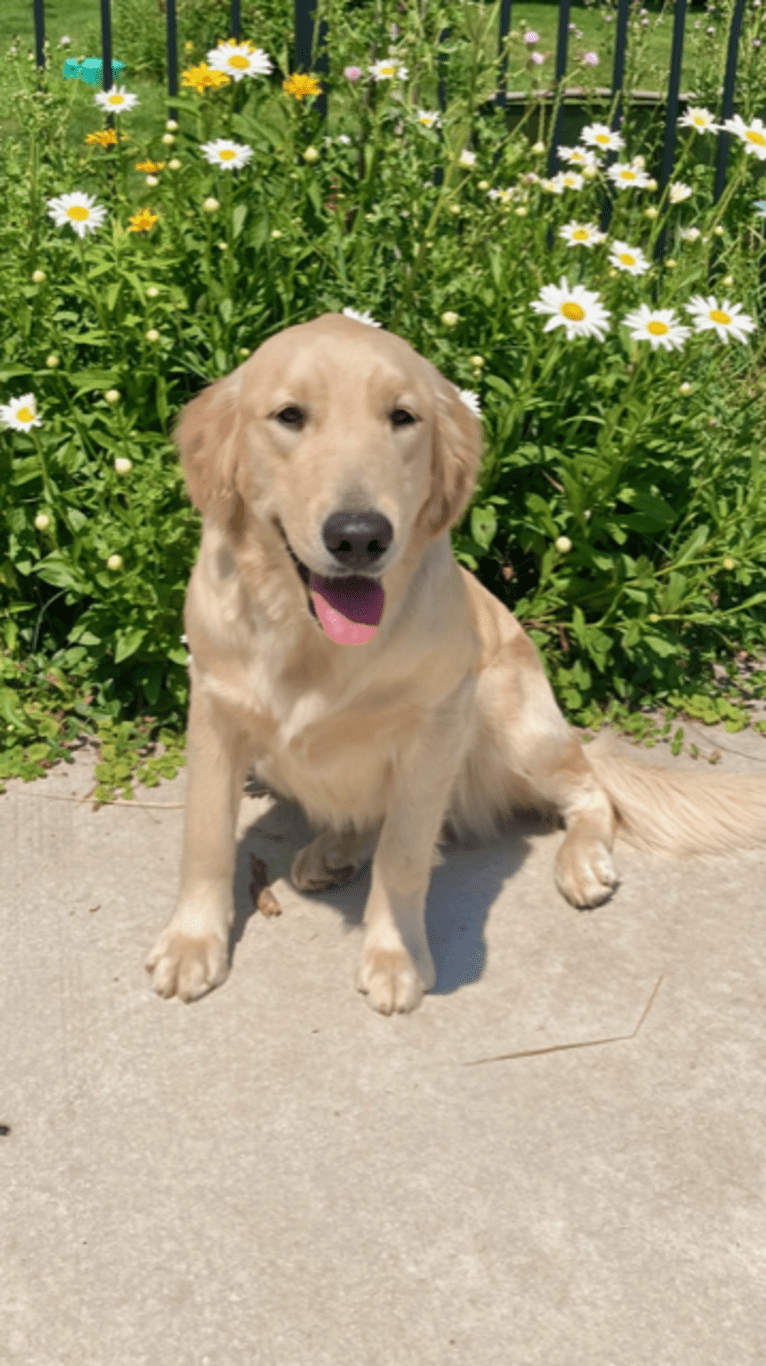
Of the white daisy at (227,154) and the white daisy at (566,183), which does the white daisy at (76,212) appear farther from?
the white daisy at (566,183)

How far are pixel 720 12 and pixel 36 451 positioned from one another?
4628 millimetres

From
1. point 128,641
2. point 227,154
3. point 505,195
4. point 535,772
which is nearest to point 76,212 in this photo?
point 227,154

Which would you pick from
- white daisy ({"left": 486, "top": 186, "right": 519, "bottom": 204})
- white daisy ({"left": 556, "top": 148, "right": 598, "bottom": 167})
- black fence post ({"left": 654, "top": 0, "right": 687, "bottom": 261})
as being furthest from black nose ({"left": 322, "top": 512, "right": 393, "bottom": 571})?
black fence post ({"left": 654, "top": 0, "right": 687, "bottom": 261})

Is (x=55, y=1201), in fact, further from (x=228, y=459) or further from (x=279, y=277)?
(x=279, y=277)

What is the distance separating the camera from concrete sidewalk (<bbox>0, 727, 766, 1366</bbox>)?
2055 millimetres

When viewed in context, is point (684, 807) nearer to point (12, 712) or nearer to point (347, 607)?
point (347, 607)

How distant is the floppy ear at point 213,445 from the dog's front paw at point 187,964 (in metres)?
0.91

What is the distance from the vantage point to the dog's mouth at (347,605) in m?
2.34

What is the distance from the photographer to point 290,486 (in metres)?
2.29

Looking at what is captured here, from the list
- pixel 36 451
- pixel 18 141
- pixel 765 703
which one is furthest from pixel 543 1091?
pixel 18 141

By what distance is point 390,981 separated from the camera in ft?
8.87

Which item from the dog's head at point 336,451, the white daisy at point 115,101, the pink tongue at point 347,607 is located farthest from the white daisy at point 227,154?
the pink tongue at point 347,607

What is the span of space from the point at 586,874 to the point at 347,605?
1.09m

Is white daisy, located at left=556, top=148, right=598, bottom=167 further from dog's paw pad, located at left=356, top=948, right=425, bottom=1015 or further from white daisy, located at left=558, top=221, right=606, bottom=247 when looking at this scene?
dog's paw pad, located at left=356, top=948, right=425, bottom=1015
